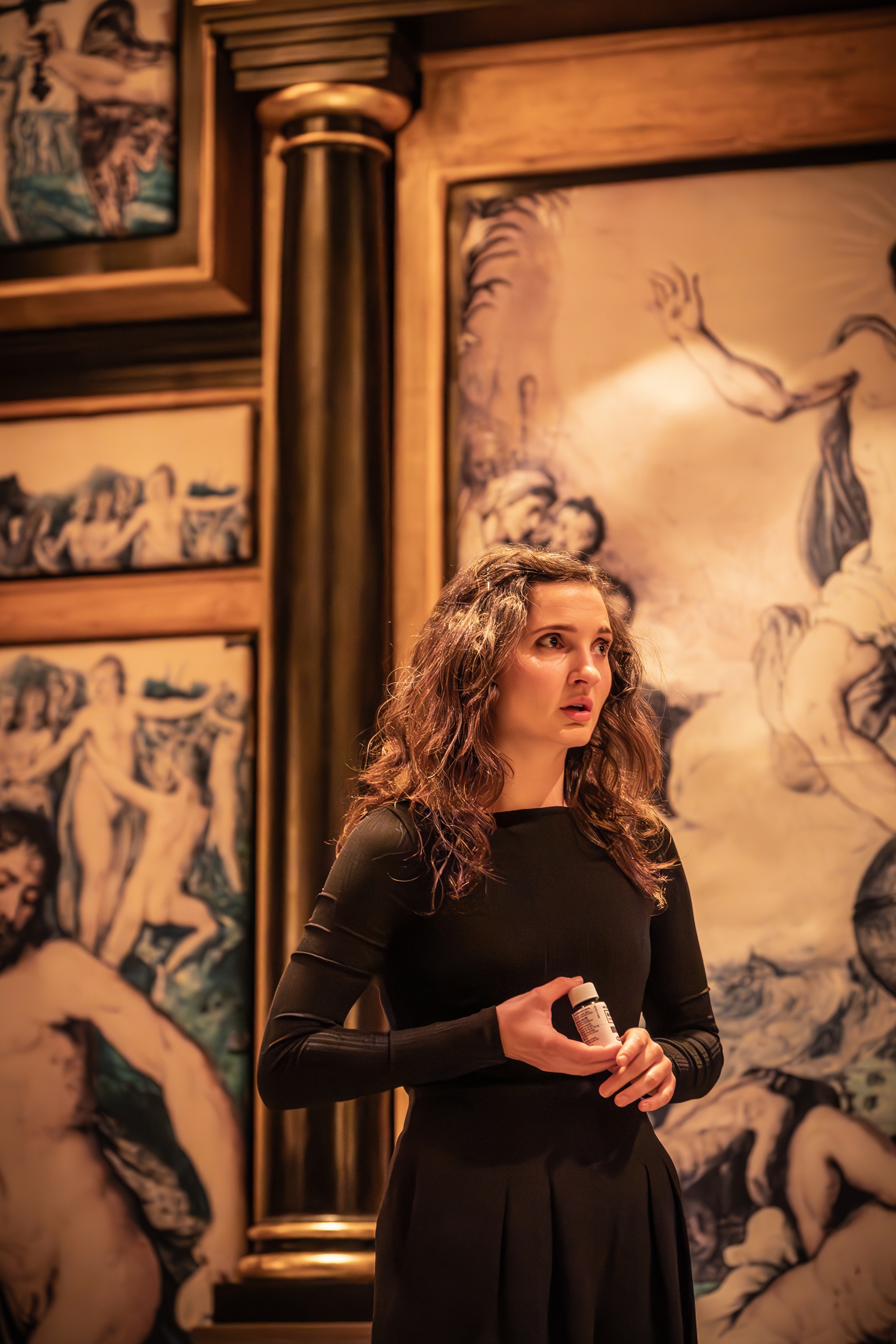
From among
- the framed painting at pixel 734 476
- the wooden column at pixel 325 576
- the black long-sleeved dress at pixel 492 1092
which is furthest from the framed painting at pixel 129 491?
the black long-sleeved dress at pixel 492 1092

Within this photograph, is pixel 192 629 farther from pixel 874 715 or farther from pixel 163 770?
pixel 874 715

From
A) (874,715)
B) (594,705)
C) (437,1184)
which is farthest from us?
(874,715)

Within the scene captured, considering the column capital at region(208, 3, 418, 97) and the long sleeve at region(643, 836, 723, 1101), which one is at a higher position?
the column capital at region(208, 3, 418, 97)

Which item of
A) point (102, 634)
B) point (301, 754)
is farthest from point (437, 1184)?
point (102, 634)

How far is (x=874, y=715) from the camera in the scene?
3.86 m

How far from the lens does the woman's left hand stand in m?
1.97

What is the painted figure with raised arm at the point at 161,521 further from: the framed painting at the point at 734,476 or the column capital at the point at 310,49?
the column capital at the point at 310,49

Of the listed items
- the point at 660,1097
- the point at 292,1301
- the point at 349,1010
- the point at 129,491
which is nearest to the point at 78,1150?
the point at 292,1301

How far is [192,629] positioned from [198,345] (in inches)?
33.6

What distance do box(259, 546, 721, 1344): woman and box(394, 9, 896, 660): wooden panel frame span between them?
72.4 inches

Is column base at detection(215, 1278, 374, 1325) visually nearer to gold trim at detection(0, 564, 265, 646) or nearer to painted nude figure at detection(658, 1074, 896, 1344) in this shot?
painted nude figure at detection(658, 1074, 896, 1344)

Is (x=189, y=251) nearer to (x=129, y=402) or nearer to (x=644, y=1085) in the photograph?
(x=129, y=402)

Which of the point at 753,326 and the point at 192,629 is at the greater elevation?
the point at 753,326

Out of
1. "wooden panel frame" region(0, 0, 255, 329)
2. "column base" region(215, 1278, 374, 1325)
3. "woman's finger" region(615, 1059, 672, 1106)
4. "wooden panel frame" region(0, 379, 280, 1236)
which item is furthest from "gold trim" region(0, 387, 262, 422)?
"woman's finger" region(615, 1059, 672, 1106)
